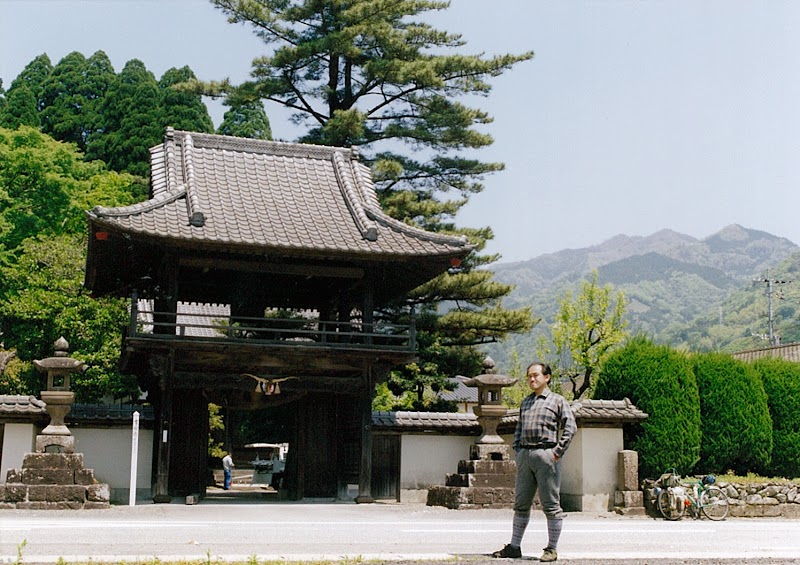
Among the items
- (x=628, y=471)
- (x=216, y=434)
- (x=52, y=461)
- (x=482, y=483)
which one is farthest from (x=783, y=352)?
(x=52, y=461)

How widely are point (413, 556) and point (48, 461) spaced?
10.7 metres

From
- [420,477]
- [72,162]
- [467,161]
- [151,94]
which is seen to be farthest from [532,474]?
[151,94]

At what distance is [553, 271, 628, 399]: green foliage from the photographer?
3212 centimetres

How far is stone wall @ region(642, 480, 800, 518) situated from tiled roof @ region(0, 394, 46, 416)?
11576 millimetres

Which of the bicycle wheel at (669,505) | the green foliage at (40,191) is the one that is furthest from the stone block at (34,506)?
the green foliage at (40,191)

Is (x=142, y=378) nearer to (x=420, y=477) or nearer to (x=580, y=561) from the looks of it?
(x=420, y=477)

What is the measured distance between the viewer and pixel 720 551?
9.61 m

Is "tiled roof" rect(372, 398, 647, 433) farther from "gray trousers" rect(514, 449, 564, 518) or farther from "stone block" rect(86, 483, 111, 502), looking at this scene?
"gray trousers" rect(514, 449, 564, 518)

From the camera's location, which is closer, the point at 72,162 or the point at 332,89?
the point at 332,89

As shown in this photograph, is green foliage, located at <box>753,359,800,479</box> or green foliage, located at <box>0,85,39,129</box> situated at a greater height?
green foliage, located at <box>0,85,39,129</box>

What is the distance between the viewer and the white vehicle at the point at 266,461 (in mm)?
37531

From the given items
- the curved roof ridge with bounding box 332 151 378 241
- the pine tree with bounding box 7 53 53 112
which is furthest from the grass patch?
the pine tree with bounding box 7 53 53 112

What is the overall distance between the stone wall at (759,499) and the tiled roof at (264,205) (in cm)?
627

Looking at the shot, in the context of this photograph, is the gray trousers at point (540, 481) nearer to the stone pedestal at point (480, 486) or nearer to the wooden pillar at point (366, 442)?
the stone pedestal at point (480, 486)
